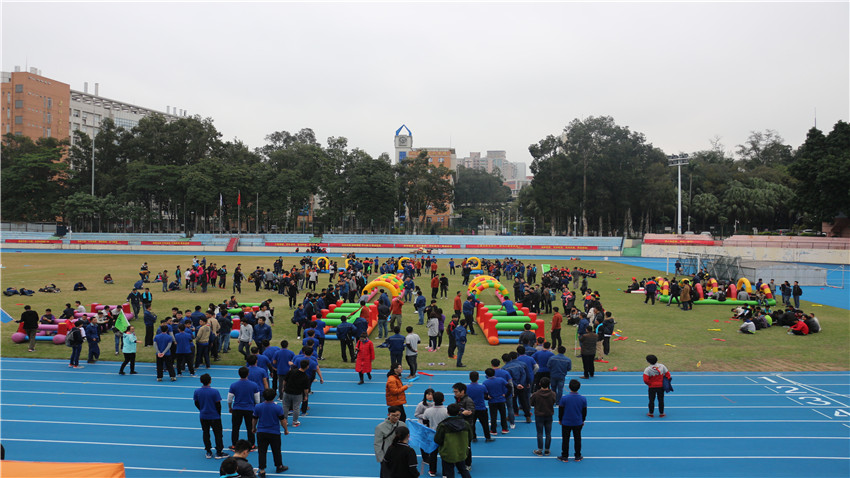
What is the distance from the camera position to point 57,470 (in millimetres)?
5215

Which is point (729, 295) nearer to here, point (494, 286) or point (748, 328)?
point (748, 328)

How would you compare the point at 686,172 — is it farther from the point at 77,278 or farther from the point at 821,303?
the point at 77,278

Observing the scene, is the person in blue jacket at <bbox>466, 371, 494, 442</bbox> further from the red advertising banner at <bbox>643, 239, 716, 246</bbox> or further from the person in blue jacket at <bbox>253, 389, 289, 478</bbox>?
the red advertising banner at <bbox>643, 239, 716, 246</bbox>

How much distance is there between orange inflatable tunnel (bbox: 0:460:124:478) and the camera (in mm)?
5078

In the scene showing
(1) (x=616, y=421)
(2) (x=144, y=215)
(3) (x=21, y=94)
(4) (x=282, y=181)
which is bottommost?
(1) (x=616, y=421)

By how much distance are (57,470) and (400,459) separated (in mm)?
3463

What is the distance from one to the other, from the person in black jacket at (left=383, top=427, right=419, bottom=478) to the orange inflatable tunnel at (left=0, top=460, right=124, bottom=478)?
2830 mm

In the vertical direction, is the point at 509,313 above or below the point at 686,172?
below

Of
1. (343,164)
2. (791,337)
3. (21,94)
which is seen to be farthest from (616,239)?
(21,94)

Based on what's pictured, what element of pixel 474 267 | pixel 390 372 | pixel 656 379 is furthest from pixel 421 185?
pixel 390 372

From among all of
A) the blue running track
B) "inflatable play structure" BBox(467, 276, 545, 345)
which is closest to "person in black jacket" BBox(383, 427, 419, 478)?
the blue running track

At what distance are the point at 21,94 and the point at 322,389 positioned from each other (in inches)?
4080

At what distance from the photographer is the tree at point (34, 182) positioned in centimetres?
7344

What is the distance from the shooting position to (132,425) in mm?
10000
